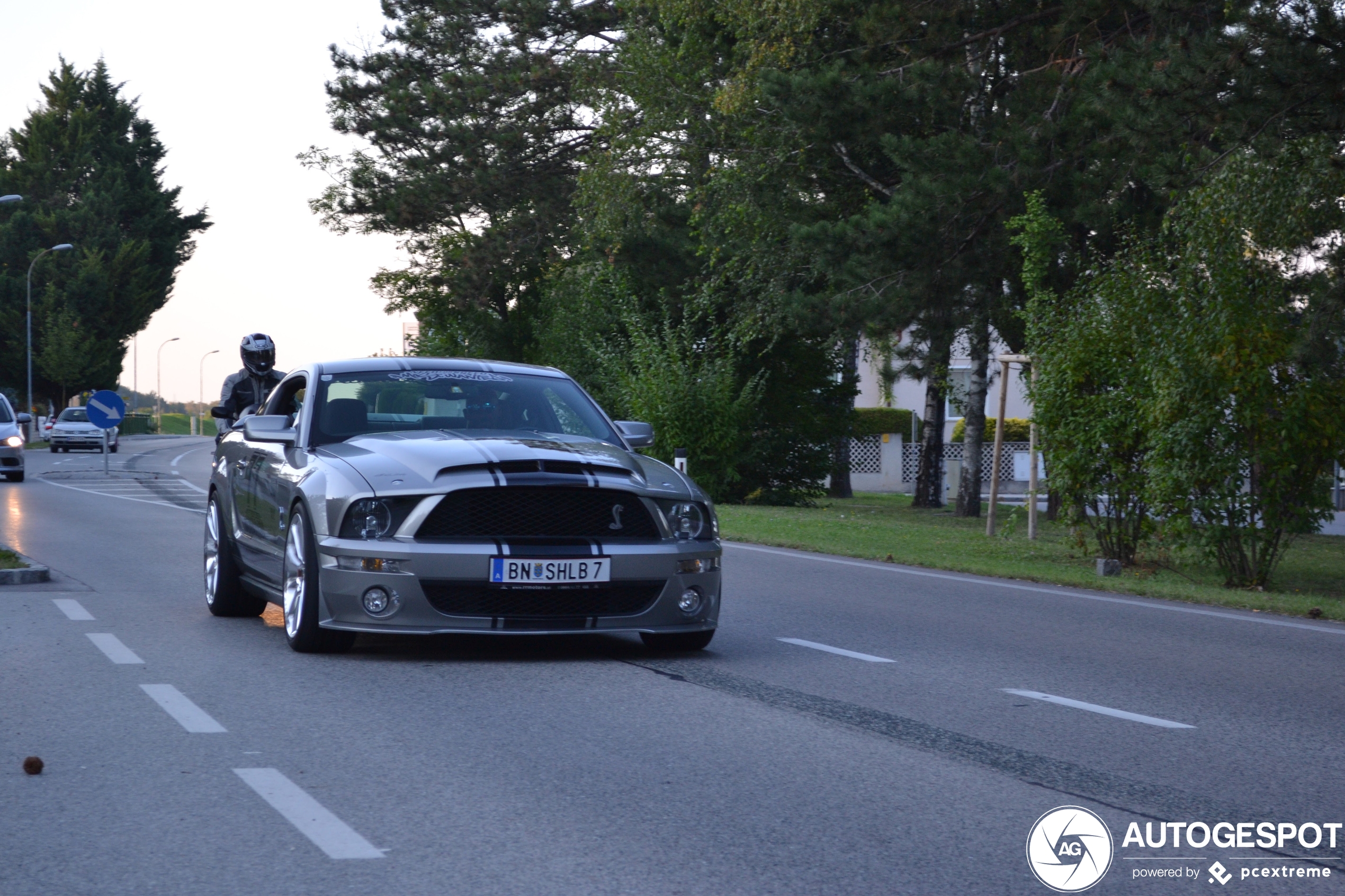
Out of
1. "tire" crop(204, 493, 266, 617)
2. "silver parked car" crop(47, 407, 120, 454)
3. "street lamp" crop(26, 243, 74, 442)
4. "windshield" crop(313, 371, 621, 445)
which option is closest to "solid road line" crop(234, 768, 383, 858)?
"windshield" crop(313, 371, 621, 445)

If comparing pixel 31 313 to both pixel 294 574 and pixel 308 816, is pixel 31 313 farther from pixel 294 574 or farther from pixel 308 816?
pixel 308 816

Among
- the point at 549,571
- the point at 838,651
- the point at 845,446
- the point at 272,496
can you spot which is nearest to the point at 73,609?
the point at 272,496

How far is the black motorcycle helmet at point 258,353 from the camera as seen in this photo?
15.0 meters

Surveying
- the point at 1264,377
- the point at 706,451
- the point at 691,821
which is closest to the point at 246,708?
the point at 691,821

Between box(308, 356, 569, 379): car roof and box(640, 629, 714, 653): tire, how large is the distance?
181 centimetres

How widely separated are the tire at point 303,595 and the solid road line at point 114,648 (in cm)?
80

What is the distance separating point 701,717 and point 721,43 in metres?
22.3

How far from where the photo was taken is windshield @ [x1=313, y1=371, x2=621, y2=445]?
9.41m

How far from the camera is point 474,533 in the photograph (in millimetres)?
8180

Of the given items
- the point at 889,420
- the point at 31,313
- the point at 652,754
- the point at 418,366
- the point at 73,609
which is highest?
the point at 31,313

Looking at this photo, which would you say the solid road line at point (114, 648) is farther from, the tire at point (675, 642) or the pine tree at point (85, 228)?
the pine tree at point (85, 228)

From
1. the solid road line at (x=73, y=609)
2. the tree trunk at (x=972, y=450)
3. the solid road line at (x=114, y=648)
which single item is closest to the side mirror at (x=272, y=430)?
the solid road line at (x=114, y=648)

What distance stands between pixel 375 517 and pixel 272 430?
1.65 meters

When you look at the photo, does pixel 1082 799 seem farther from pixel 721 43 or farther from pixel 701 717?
pixel 721 43
